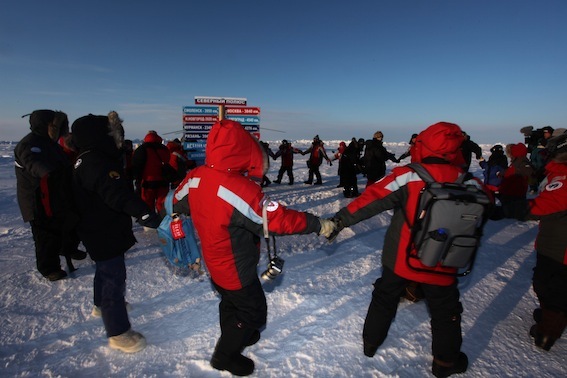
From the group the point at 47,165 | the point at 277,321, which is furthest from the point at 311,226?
the point at 47,165

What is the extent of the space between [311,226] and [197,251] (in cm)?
100

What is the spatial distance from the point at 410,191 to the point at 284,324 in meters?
1.82

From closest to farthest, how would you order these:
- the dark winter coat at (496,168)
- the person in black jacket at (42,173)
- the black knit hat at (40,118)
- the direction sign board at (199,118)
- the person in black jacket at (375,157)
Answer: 1. the person in black jacket at (42,173)
2. the black knit hat at (40,118)
3. the dark winter coat at (496,168)
4. the person in black jacket at (375,157)
5. the direction sign board at (199,118)

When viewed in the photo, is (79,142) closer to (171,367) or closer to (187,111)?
(171,367)

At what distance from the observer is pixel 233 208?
2068 millimetres

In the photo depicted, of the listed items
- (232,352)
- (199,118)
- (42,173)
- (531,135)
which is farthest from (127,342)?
(531,135)

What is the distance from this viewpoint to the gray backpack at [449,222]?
2.02 metres

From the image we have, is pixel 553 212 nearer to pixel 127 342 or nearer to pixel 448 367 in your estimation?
pixel 448 367

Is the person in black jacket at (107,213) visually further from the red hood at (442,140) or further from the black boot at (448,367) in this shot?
the black boot at (448,367)

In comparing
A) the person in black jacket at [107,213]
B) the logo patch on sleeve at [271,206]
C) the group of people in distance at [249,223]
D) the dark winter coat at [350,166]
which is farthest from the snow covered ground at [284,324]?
the dark winter coat at [350,166]

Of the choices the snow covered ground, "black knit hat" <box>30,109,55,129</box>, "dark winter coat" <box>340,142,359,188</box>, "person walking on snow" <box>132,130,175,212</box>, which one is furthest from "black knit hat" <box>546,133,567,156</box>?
"dark winter coat" <box>340,142,359,188</box>

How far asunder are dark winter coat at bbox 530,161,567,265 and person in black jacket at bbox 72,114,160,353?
3220 millimetres

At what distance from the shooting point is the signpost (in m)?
9.16

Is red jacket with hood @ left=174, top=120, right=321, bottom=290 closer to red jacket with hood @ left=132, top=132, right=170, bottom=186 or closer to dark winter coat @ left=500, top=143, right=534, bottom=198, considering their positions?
red jacket with hood @ left=132, top=132, right=170, bottom=186
